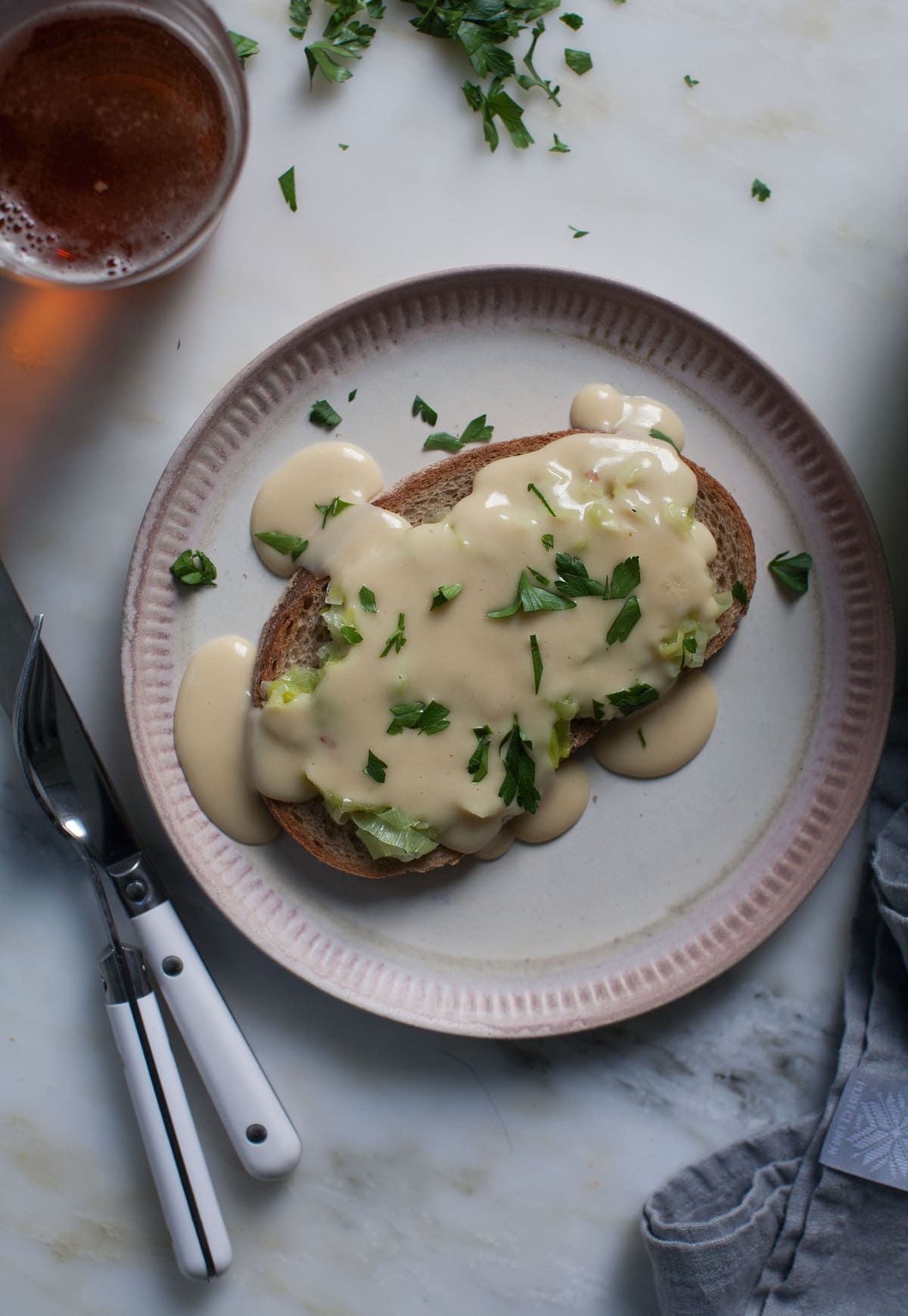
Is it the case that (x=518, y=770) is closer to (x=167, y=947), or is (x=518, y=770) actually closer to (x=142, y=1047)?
(x=167, y=947)

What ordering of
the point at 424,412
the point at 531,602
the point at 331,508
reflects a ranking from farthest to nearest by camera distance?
the point at 424,412
the point at 331,508
the point at 531,602

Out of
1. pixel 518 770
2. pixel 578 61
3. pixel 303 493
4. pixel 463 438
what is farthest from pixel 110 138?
pixel 518 770

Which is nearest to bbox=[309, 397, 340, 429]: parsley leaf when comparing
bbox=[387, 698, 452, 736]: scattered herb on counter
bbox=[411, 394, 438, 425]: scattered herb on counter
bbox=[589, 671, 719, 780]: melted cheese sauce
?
bbox=[411, 394, 438, 425]: scattered herb on counter

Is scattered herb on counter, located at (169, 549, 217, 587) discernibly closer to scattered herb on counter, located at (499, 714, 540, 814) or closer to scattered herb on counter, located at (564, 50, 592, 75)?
scattered herb on counter, located at (499, 714, 540, 814)

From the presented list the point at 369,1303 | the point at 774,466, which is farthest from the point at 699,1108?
the point at 774,466

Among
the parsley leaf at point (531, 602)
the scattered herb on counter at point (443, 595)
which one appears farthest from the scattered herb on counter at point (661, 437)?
the scattered herb on counter at point (443, 595)

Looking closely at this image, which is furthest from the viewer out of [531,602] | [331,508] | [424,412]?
[424,412]

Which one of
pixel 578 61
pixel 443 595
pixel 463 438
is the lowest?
pixel 443 595

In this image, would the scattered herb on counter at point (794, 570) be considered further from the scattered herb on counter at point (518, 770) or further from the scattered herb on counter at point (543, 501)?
the scattered herb on counter at point (518, 770)
